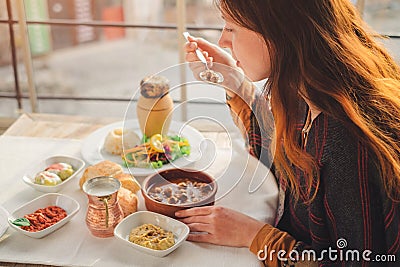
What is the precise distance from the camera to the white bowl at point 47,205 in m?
1.25

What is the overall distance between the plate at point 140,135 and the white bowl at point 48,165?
0.04m

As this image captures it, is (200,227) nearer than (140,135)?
Yes

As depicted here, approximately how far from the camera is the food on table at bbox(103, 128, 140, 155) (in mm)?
1525

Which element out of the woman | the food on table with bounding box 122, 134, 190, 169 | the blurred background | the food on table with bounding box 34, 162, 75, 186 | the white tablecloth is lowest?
the blurred background

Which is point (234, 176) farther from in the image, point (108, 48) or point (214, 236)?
point (108, 48)

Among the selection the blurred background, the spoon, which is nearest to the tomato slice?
the spoon

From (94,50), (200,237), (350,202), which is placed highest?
(350,202)

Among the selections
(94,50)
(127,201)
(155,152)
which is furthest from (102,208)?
(94,50)

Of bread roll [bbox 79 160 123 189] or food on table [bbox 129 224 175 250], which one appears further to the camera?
bread roll [bbox 79 160 123 189]

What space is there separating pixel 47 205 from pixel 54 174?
107mm

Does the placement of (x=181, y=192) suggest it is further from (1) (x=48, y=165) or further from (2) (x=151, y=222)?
(1) (x=48, y=165)

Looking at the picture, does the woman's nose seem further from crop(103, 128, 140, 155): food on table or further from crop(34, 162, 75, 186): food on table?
crop(34, 162, 75, 186): food on table

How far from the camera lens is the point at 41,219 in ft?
4.20

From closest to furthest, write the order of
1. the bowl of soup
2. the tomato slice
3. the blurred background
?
the bowl of soup
the tomato slice
the blurred background
